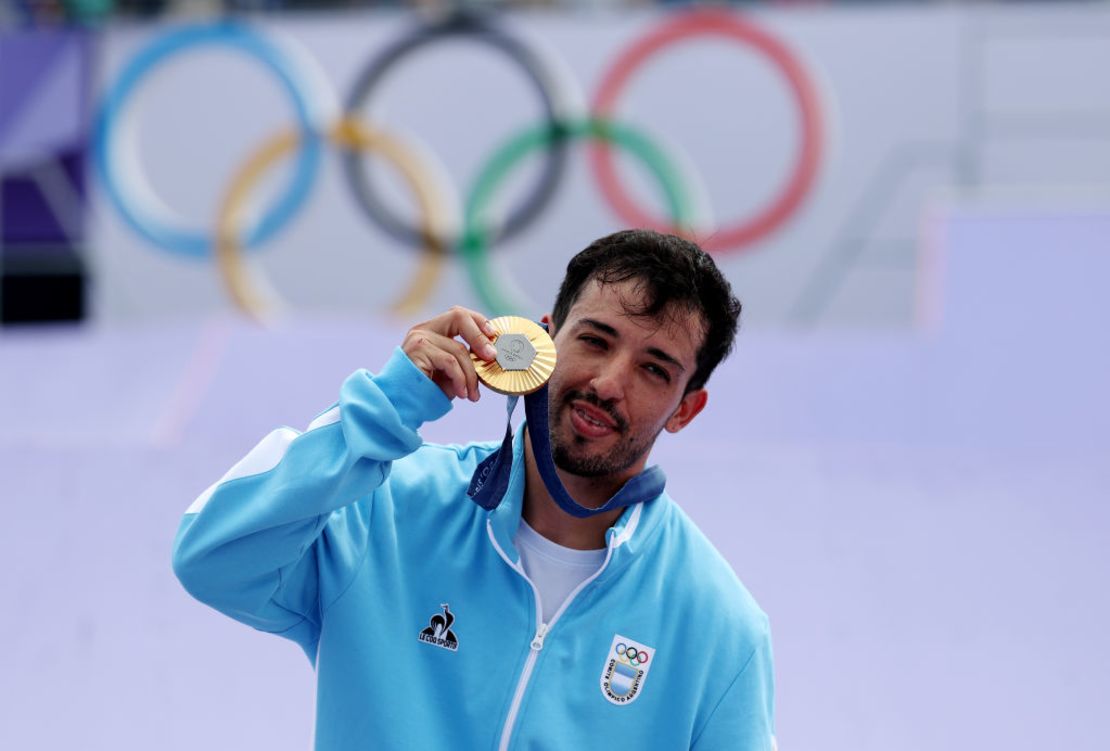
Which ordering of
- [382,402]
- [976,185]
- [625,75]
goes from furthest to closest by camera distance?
[625,75] → [976,185] → [382,402]

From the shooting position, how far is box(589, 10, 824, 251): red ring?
1045 centimetres

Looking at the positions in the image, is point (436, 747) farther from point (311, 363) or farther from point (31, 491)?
point (311, 363)

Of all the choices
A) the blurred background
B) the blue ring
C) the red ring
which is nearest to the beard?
the blurred background

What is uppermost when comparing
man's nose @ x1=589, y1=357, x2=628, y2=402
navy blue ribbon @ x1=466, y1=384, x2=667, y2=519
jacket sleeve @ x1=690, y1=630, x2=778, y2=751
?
man's nose @ x1=589, y1=357, x2=628, y2=402

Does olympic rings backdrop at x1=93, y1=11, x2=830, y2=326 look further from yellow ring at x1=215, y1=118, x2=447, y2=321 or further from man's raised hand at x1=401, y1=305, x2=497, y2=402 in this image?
man's raised hand at x1=401, y1=305, x2=497, y2=402

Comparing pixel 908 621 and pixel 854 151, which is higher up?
pixel 854 151

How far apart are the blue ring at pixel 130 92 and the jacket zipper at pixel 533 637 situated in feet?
31.5

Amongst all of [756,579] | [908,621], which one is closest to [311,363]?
[756,579]

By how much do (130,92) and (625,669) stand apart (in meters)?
10.7

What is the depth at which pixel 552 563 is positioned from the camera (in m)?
2.15

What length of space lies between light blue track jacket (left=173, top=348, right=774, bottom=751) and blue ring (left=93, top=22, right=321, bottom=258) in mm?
9570

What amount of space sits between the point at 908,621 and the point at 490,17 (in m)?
8.29

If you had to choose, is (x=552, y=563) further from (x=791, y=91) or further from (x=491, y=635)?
(x=791, y=91)

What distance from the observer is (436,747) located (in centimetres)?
201
